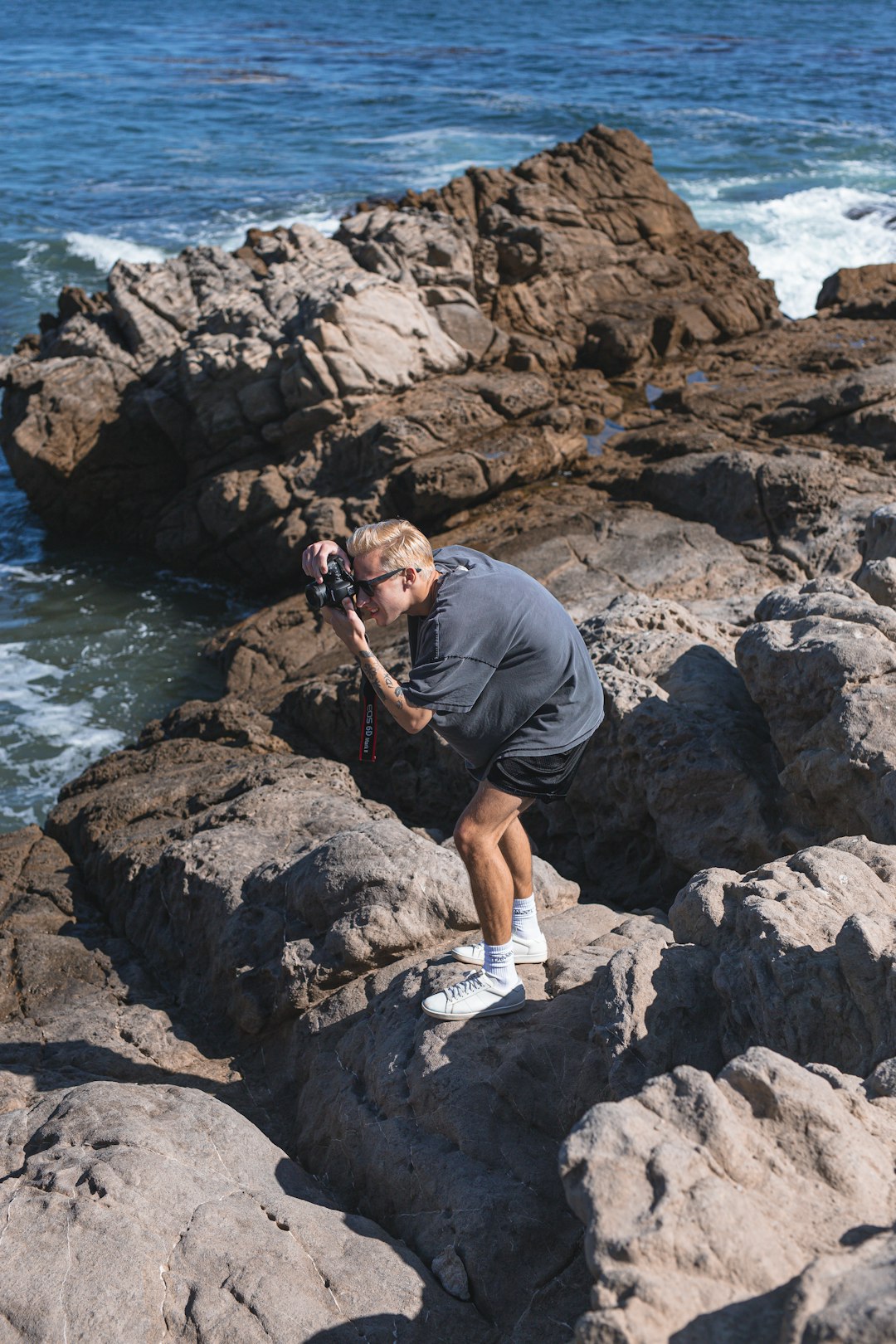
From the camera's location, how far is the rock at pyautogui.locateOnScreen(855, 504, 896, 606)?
599 centimetres

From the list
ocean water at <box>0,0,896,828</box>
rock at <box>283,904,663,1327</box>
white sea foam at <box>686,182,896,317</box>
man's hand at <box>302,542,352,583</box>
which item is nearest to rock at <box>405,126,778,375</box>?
white sea foam at <box>686,182,896,317</box>

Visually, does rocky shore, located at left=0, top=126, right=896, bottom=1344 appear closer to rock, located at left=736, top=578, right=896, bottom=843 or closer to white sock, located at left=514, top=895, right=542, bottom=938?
rock, located at left=736, top=578, right=896, bottom=843

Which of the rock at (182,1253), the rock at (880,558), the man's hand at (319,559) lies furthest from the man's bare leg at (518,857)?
the rock at (880,558)

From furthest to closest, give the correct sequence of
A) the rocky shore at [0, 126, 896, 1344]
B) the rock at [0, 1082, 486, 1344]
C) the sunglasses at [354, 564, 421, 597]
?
the sunglasses at [354, 564, 421, 597] → the rock at [0, 1082, 486, 1344] → the rocky shore at [0, 126, 896, 1344]

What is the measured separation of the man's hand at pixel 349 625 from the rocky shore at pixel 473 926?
1.28m

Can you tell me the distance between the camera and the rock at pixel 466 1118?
3.24 meters

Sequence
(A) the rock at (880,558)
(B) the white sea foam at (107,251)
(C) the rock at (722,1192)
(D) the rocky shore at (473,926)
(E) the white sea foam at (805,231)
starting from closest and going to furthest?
(C) the rock at (722,1192) → (D) the rocky shore at (473,926) → (A) the rock at (880,558) → (E) the white sea foam at (805,231) → (B) the white sea foam at (107,251)

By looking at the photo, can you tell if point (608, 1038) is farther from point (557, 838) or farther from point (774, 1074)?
point (557, 838)

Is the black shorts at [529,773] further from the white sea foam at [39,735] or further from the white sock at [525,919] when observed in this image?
the white sea foam at [39,735]

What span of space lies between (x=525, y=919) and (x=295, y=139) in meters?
29.0

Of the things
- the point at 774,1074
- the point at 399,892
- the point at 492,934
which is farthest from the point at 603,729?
the point at 774,1074

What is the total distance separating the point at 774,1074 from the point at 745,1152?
0.66 ft

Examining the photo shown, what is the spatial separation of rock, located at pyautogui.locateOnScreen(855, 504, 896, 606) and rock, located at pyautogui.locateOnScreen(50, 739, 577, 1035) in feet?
7.89

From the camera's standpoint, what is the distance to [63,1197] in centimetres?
324
